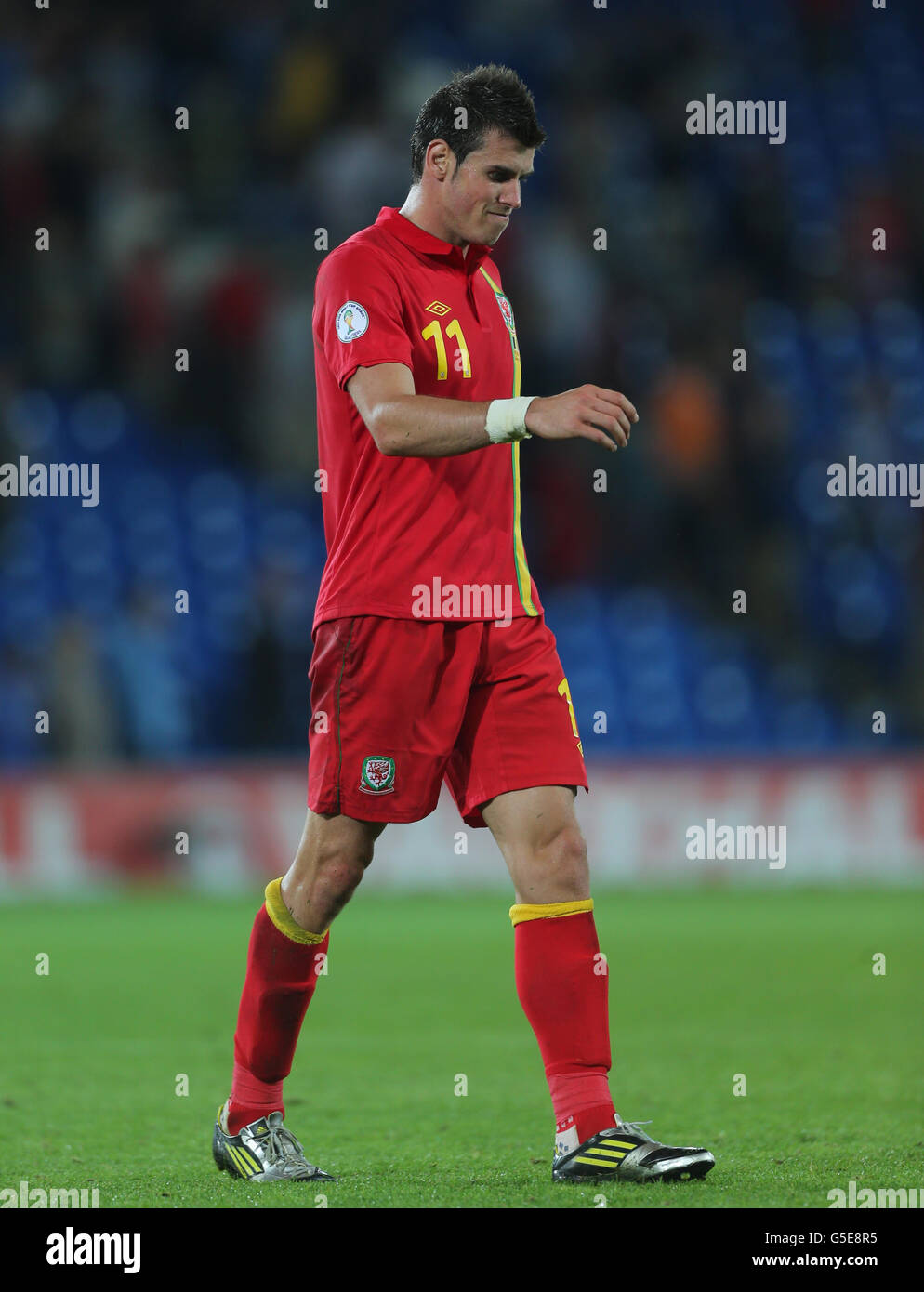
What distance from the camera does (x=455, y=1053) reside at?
5910 millimetres

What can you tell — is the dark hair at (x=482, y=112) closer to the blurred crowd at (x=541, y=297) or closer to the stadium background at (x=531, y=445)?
the stadium background at (x=531, y=445)

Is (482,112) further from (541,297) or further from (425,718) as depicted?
(541,297)

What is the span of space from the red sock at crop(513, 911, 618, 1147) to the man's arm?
103 centimetres

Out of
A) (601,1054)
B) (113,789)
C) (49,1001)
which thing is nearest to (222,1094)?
(601,1054)

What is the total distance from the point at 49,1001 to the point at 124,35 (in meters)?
9.78

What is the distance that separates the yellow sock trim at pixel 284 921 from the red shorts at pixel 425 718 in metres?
0.24

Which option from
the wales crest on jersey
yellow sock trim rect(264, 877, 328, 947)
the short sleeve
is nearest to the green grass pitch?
yellow sock trim rect(264, 877, 328, 947)

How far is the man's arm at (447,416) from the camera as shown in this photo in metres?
3.56

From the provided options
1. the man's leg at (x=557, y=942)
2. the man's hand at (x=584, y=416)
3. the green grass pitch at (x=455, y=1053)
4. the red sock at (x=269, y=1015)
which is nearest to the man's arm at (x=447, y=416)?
the man's hand at (x=584, y=416)

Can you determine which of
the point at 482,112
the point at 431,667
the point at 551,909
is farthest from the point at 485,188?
the point at 551,909

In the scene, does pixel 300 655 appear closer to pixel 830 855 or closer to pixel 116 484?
pixel 116 484

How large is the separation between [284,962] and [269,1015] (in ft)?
0.40

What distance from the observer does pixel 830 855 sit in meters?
10.9

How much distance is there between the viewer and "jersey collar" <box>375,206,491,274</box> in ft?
13.6
